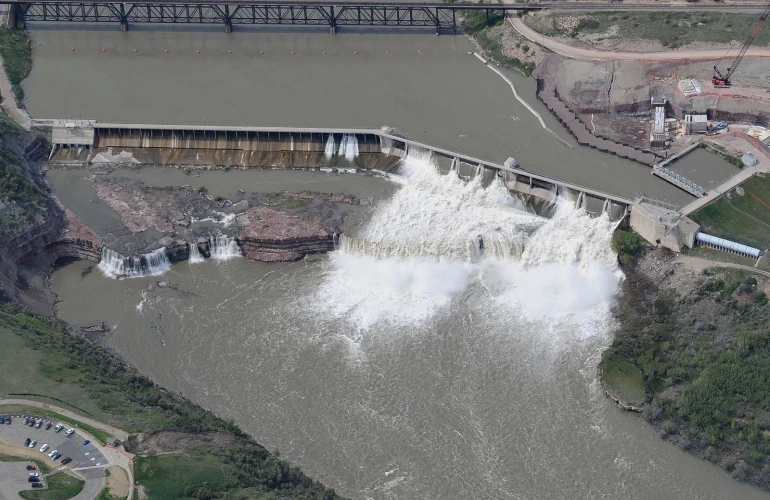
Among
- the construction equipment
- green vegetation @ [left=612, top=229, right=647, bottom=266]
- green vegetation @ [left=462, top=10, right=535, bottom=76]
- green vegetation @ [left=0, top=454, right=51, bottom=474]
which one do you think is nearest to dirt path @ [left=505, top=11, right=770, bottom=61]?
the construction equipment

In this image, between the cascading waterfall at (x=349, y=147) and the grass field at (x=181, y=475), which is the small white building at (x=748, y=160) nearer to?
the cascading waterfall at (x=349, y=147)

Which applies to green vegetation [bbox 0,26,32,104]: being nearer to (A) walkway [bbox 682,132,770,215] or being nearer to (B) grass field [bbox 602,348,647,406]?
(B) grass field [bbox 602,348,647,406]

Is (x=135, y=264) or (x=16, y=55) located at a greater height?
(x=16, y=55)

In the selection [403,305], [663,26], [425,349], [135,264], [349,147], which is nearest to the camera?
[425,349]

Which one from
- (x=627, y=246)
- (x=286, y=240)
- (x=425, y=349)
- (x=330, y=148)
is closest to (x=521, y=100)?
(x=330, y=148)

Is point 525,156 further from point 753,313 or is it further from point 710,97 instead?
point 753,313

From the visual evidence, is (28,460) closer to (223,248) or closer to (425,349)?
(223,248)

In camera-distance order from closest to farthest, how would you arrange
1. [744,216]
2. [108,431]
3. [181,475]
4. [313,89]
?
1. [181,475]
2. [108,431]
3. [744,216]
4. [313,89]
